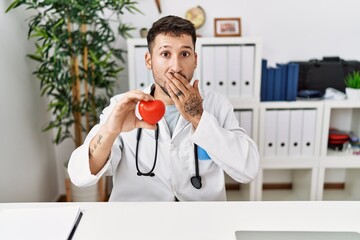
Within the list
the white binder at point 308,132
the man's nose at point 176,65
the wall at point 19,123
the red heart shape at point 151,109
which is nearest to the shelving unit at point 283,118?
the white binder at point 308,132

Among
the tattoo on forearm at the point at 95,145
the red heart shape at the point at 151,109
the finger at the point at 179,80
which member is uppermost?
the finger at the point at 179,80

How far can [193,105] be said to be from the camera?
3.63 feet

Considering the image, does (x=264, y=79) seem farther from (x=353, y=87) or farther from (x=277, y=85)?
(x=353, y=87)

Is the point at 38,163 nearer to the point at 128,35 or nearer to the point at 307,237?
the point at 128,35

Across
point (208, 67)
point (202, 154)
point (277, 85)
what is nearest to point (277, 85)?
point (277, 85)

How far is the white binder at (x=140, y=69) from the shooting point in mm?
1986

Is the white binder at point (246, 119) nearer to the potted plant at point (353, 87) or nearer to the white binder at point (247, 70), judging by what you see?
the white binder at point (247, 70)

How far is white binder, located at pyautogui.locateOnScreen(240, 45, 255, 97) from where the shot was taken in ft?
6.44

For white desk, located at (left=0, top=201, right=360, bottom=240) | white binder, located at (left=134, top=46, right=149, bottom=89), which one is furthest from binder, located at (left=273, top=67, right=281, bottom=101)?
white desk, located at (left=0, top=201, right=360, bottom=240)

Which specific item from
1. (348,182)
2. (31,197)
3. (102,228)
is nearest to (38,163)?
(31,197)

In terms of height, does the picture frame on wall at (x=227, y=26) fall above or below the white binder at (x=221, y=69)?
above

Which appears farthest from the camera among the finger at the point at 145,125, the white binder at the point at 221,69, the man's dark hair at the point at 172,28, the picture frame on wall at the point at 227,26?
the picture frame on wall at the point at 227,26

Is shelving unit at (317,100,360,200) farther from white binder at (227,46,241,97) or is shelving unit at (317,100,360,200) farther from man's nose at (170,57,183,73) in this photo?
man's nose at (170,57,183,73)

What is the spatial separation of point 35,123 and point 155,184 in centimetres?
115
